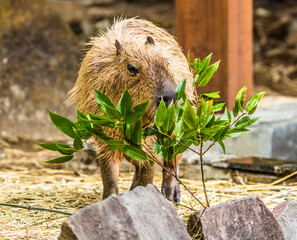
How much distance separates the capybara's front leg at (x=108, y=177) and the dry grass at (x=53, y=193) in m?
0.19

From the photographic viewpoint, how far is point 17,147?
215 inches

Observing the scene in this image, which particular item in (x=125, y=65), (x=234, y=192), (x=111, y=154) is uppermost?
(x=125, y=65)

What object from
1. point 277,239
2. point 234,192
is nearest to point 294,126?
point 234,192

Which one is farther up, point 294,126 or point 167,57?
point 167,57

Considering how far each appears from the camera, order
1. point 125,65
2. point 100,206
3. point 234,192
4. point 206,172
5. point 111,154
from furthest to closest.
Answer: point 206,172 → point 234,192 → point 111,154 → point 125,65 → point 100,206

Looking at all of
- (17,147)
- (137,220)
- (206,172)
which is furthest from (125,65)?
(17,147)

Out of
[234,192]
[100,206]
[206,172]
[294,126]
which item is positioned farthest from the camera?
[294,126]

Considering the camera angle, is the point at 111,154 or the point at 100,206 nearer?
the point at 100,206

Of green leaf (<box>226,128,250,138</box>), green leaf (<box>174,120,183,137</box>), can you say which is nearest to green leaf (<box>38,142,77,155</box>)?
green leaf (<box>174,120,183,137</box>)

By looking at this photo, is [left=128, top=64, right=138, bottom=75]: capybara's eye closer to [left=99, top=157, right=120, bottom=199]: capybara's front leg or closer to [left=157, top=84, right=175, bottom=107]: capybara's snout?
[left=157, top=84, right=175, bottom=107]: capybara's snout

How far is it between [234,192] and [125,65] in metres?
1.30

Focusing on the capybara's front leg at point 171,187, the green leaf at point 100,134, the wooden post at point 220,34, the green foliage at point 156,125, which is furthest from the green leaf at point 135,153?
the wooden post at point 220,34

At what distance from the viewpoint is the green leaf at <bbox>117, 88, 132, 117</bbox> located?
229cm

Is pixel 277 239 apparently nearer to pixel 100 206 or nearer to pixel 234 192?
pixel 100 206
